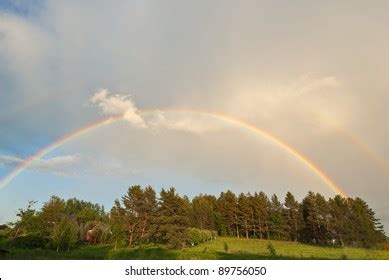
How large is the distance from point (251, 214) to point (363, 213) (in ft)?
52.6

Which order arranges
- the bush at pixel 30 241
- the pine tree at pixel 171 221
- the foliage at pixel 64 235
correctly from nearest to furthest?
the foliage at pixel 64 235 → the bush at pixel 30 241 → the pine tree at pixel 171 221

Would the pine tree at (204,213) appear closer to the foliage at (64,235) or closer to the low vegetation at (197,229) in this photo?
the low vegetation at (197,229)

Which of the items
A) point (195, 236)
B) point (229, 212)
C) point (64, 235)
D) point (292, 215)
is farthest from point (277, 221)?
point (64, 235)

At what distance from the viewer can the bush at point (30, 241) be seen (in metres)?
32.0

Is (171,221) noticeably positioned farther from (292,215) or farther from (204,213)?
(292,215)

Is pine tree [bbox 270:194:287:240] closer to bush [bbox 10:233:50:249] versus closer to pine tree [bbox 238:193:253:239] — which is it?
pine tree [bbox 238:193:253:239]

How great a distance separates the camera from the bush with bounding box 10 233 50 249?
32.0 m

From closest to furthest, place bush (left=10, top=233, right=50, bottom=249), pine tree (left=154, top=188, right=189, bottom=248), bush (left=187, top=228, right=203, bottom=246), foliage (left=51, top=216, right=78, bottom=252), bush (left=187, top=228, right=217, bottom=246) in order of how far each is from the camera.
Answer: foliage (left=51, top=216, right=78, bottom=252)
bush (left=10, top=233, right=50, bottom=249)
pine tree (left=154, top=188, right=189, bottom=248)
bush (left=187, top=228, right=217, bottom=246)
bush (left=187, top=228, right=203, bottom=246)

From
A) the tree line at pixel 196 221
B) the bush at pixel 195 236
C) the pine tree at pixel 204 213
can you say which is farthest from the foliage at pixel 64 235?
the pine tree at pixel 204 213

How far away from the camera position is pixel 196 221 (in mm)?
55188

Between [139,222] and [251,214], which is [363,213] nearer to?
[251,214]

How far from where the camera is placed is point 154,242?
37.9 meters

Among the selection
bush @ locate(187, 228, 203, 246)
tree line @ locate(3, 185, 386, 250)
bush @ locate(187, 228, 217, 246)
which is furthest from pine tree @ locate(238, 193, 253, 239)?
bush @ locate(187, 228, 203, 246)

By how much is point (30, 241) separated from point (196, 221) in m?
26.6
